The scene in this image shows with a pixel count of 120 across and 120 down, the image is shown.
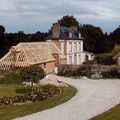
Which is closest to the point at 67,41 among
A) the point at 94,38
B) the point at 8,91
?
the point at 8,91

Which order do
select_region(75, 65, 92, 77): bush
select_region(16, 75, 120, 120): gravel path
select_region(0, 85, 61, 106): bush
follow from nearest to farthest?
select_region(16, 75, 120, 120): gravel path, select_region(0, 85, 61, 106): bush, select_region(75, 65, 92, 77): bush

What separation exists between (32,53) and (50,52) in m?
6.16

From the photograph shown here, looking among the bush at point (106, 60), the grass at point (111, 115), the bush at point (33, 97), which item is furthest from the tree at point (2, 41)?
the grass at point (111, 115)

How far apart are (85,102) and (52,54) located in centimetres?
2825

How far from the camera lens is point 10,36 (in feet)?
267

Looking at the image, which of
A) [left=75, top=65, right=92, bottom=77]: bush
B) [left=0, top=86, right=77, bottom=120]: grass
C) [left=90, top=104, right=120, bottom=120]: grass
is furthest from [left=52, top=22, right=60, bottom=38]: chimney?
[left=90, top=104, right=120, bottom=120]: grass

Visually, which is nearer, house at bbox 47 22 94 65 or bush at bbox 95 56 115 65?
house at bbox 47 22 94 65

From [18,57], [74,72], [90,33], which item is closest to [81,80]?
[74,72]

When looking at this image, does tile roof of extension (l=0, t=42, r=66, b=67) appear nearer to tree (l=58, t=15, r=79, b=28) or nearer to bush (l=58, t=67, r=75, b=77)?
bush (l=58, t=67, r=75, b=77)

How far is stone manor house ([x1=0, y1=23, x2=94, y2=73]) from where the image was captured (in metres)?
49.7

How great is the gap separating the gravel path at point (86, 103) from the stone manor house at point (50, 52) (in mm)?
10583

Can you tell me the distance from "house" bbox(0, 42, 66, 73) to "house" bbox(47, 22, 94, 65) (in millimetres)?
4576

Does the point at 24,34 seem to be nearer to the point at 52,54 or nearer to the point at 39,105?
the point at 52,54

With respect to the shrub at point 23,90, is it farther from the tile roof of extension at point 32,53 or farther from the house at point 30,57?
the tile roof of extension at point 32,53
